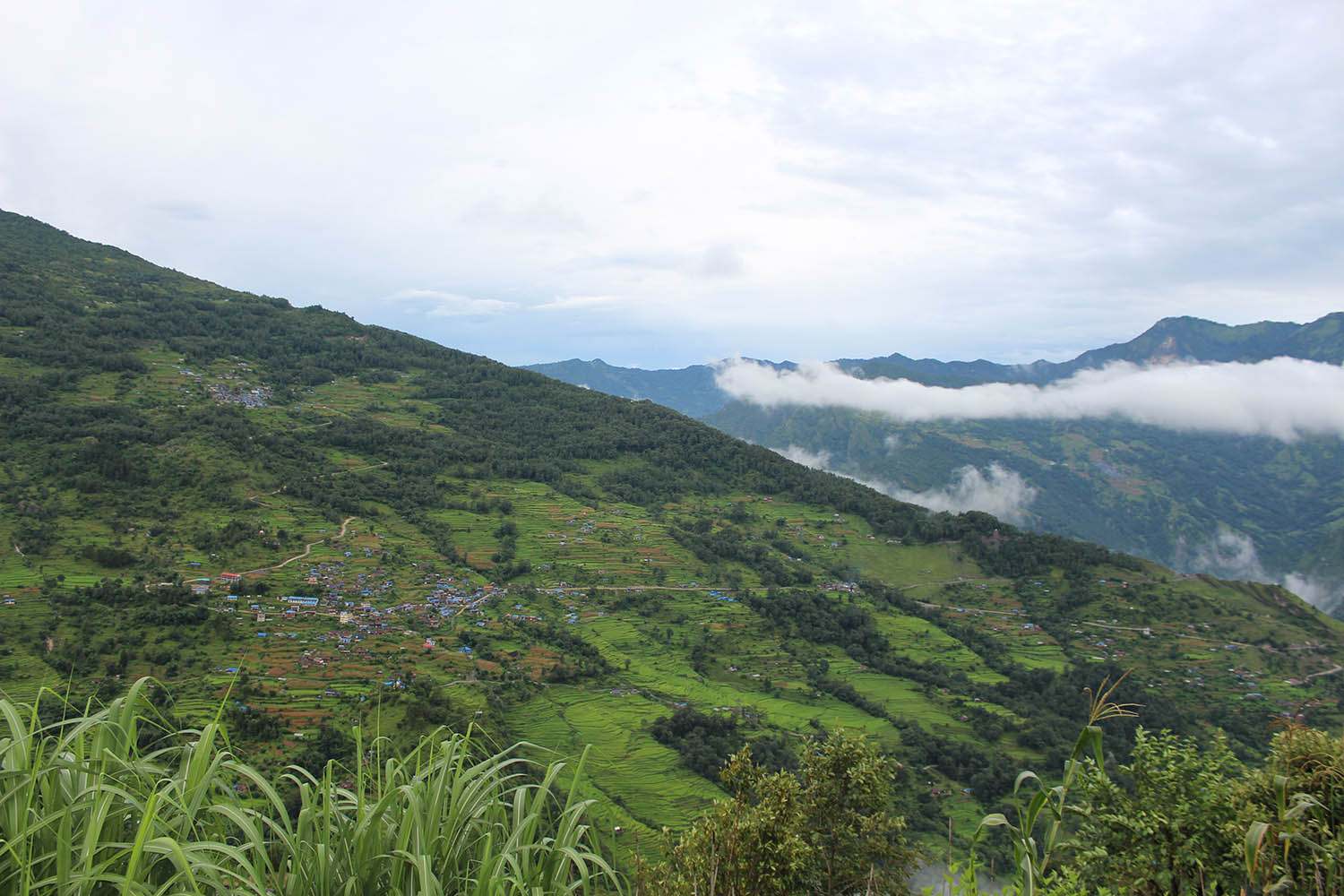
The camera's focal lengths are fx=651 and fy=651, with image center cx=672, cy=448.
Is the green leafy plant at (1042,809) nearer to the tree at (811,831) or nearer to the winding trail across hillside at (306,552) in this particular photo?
the tree at (811,831)

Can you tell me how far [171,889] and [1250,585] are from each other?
298 feet

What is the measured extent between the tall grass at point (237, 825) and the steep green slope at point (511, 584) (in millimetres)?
27735

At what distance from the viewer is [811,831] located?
896 centimetres

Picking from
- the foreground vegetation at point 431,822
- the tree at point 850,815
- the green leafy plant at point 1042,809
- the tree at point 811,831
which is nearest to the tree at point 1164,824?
the foreground vegetation at point 431,822

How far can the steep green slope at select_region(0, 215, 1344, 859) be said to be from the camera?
113 feet

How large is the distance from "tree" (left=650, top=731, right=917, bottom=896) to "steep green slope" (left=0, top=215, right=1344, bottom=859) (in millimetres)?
21350

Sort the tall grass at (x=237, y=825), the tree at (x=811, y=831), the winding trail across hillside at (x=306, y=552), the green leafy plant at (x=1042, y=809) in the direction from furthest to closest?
the winding trail across hillside at (x=306, y=552)
the tree at (x=811, y=831)
the green leafy plant at (x=1042, y=809)
the tall grass at (x=237, y=825)

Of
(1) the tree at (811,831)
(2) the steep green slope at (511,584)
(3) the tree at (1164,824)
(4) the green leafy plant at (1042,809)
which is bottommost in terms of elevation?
(2) the steep green slope at (511,584)

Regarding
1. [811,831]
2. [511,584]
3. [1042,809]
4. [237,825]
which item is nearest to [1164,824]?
[1042,809]

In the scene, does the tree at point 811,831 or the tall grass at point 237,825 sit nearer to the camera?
the tall grass at point 237,825

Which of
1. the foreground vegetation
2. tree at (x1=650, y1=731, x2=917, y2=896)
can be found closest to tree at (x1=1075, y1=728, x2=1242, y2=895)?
the foreground vegetation

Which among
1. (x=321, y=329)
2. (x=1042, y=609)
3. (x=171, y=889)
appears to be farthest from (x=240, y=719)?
(x=321, y=329)

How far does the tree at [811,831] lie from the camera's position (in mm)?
7551

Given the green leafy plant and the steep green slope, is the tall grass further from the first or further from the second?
the steep green slope
